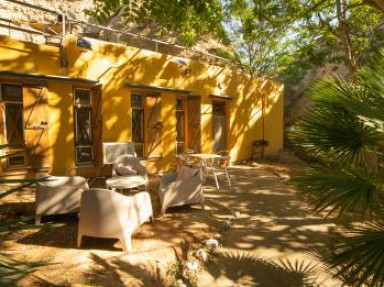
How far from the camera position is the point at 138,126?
8641mm

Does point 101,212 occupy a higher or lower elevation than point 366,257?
lower

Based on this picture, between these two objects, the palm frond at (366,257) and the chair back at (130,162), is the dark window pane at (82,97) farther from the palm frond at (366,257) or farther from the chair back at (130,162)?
the palm frond at (366,257)

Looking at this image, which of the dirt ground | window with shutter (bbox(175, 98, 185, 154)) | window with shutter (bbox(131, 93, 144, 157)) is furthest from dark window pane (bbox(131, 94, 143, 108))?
the dirt ground

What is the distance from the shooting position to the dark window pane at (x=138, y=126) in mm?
8484

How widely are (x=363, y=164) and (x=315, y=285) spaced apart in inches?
62.6

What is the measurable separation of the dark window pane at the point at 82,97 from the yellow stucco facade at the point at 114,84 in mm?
393

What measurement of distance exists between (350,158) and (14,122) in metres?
6.26

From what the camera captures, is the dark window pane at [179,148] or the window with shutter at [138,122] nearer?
the window with shutter at [138,122]

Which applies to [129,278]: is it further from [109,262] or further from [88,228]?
[88,228]

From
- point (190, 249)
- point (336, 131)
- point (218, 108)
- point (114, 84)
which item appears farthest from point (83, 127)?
point (336, 131)

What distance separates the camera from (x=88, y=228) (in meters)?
3.74

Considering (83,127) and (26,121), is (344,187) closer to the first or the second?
(26,121)

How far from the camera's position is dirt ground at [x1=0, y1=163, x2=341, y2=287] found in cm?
330

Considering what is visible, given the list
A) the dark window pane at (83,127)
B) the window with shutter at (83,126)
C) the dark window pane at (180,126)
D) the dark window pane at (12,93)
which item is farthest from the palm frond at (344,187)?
the dark window pane at (180,126)
